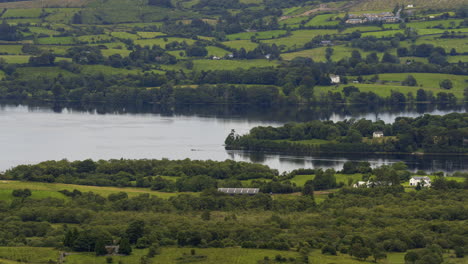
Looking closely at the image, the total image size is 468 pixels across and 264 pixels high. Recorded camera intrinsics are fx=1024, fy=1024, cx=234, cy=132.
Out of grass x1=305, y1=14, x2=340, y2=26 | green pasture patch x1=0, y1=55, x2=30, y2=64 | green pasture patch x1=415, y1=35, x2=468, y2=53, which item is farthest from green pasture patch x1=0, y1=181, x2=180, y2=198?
grass x1=305, y1=14, x2=340, y2=26

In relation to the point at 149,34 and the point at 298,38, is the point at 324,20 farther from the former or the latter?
the point at 149,34

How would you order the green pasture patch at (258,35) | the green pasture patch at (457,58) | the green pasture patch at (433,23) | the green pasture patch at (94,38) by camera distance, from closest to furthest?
1. the green pasture patch at (457,58)
2. the green pasture patch at (94,38)
3. the green pasture patch at (433,23)
4. the green pasture patch at (258,35)

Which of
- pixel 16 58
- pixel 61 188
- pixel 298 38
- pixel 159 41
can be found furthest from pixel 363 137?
pixel 298 38

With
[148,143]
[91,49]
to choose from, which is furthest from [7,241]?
[91,49]

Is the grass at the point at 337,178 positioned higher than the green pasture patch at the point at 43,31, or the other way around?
the green pasture patch at the point at 43,31

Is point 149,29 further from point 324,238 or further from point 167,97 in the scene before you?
point 324,238

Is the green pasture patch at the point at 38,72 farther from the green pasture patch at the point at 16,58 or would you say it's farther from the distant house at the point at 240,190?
the distant house at the point at 240,190

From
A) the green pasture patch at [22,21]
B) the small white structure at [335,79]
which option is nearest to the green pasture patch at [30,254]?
the small white structure at [335,79]
